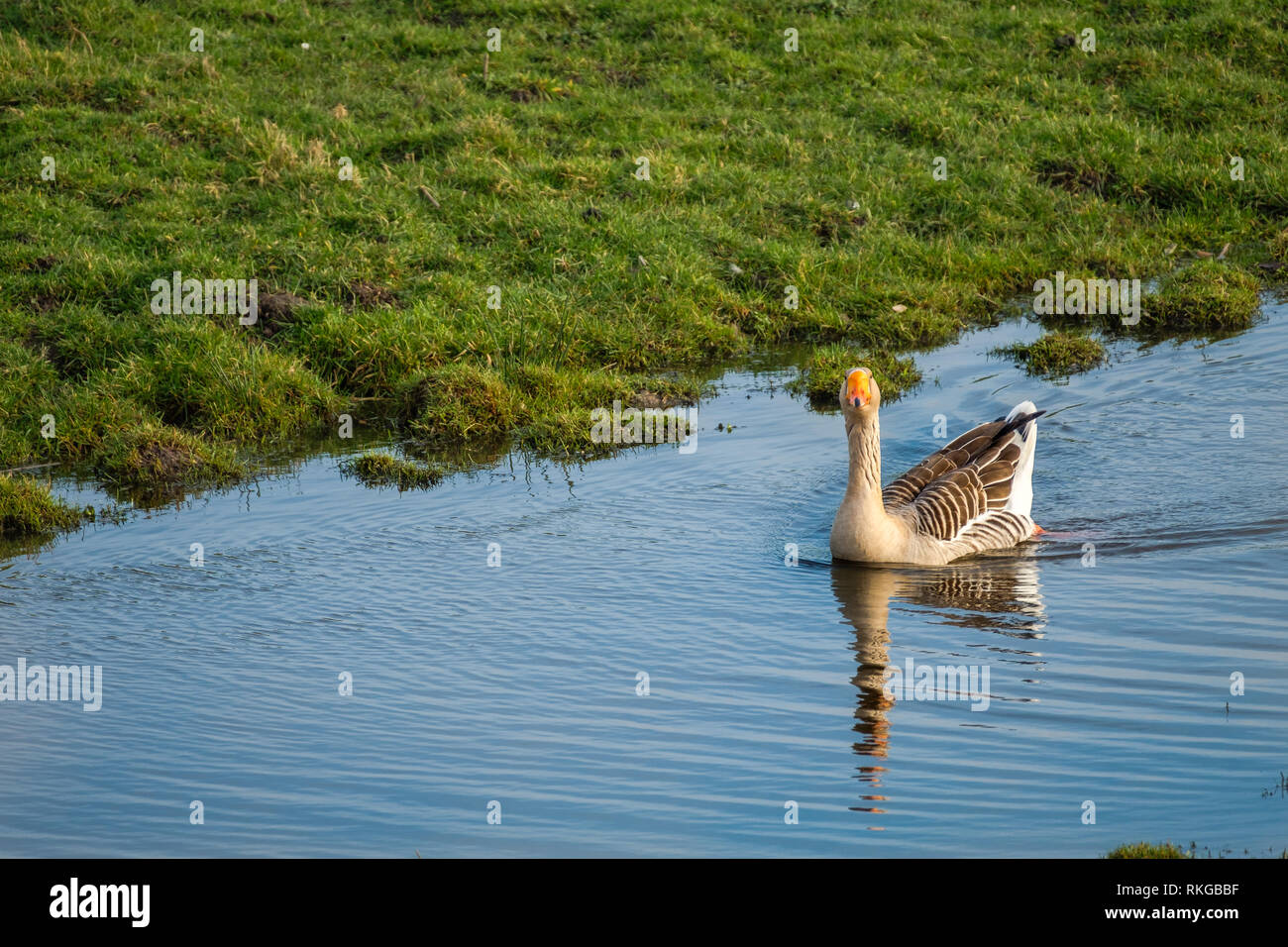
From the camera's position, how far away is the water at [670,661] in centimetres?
589

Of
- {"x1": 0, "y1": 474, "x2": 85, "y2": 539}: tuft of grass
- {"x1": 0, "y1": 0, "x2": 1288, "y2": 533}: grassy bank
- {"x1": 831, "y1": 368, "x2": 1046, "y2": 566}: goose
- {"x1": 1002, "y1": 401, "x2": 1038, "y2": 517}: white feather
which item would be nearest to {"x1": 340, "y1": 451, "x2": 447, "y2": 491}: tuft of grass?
{"x1": 0, "y1": 0, "x2": 1288, "y2": 533}: grassy bank

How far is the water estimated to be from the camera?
5895mm

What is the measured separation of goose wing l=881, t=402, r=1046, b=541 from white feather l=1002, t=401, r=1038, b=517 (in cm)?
1

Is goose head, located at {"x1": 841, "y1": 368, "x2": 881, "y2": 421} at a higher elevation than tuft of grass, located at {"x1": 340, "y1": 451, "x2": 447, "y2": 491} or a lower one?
higher

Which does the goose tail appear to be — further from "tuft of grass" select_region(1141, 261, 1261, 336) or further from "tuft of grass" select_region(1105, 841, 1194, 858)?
"tuft of grass" select_region(1105, 841, 1194, 858)

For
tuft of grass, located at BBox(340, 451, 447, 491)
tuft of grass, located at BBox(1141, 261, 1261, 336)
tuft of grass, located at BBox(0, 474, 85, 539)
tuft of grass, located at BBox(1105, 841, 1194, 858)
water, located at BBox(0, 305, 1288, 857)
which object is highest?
tuft of grass, located at BBox(1141, 261, 1261, 336)

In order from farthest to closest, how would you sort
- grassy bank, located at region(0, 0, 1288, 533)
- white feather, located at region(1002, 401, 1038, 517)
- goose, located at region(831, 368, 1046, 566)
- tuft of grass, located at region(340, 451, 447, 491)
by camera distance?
1. grassy bank, located at region(0, 0, 1288, 533)
2. tuft of grass, located at region(340, 451, 447, 491)
3. white feather, located at region(1002, 401, 1038, 517)
4. goose, located at region(831, 368, 1046, 566)

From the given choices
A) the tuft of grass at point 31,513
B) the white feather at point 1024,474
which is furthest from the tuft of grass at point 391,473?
the white feather at point 1024,474

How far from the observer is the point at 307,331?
12555 mm

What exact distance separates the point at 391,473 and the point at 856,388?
3.79m

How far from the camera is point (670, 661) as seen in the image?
7.56 metres

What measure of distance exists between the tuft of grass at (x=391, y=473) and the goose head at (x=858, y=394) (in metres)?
3.33

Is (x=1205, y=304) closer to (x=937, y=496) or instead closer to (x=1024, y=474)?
(x=1024, y=474)
